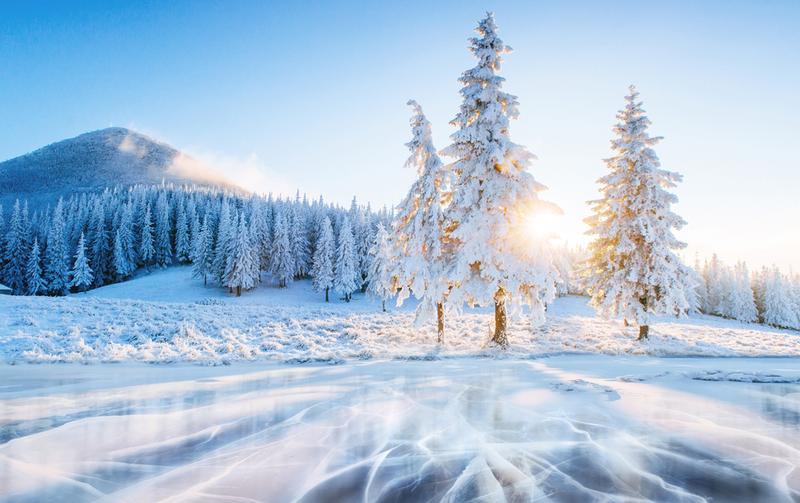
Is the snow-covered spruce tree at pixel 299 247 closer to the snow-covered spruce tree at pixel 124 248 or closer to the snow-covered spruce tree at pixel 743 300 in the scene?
the snow-covered spruce tree at pixel 124 248

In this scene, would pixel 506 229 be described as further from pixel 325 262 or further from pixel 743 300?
pixel 743 300

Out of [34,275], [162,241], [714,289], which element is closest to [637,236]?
[714,289]

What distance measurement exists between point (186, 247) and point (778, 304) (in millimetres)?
115818

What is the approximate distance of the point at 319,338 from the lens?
57.6 feet

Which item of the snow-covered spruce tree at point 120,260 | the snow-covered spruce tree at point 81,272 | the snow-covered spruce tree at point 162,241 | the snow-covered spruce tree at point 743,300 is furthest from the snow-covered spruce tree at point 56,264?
the snow-covered spruce tree at point 743,300

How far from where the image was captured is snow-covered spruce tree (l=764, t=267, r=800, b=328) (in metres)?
67.4

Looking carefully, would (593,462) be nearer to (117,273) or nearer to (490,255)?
(490,255)

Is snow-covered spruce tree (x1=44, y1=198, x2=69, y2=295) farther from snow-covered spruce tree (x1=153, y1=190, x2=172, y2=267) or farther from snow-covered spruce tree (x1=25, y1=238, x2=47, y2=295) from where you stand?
snow-covered spruce tree (x1=153, y1=190, x2=172, y2=267)

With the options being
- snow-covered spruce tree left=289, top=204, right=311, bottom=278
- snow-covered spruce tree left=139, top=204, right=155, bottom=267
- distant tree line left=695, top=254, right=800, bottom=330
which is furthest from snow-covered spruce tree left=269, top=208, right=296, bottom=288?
distant tree line left=695, top=254, right=800, bottom=330

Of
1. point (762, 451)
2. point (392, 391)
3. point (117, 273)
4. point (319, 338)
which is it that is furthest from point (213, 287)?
point (762, 451)

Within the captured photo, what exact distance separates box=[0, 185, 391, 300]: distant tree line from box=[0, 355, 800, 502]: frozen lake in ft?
180

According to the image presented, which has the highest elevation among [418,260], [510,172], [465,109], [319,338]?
[465,109]

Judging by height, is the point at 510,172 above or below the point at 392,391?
above

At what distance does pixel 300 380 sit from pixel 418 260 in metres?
10.3
